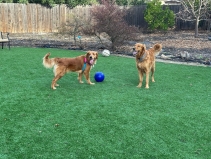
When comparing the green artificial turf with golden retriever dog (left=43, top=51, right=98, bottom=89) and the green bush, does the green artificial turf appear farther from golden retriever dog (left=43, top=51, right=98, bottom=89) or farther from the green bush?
the green bush

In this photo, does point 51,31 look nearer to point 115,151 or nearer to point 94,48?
point 94,48

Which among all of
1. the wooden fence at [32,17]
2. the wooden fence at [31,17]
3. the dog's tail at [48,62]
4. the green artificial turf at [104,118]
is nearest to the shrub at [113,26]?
the green artificial turf at [104,118]

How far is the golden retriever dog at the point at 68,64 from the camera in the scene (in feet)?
19.8

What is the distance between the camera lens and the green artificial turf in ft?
11.7

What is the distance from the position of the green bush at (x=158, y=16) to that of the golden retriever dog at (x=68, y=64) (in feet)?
45.5

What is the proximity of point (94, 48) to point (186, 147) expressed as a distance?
388 inches

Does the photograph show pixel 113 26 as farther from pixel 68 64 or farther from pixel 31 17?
pixel 31 17

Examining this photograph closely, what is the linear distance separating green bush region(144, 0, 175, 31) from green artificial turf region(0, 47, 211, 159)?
485 inches

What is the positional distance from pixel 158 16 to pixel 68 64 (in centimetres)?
1478

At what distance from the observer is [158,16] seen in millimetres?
19469

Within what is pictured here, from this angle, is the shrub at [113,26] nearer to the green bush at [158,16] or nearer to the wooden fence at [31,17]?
the wooden fence at [31,17]

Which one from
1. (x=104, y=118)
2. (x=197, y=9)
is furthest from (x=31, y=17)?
(x=104, y=118)

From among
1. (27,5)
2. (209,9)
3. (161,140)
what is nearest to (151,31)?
(209,9)

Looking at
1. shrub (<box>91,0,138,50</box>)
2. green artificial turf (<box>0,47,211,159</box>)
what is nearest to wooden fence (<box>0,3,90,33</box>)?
shrub (<box>91,0,138,50</box>)
